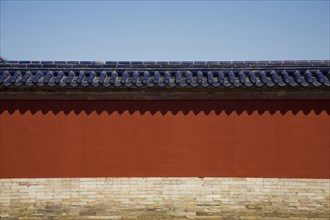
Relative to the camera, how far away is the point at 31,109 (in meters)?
6.04

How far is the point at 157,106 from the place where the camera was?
6059 millimetres

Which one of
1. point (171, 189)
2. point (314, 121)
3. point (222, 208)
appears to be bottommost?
point (222, 208)

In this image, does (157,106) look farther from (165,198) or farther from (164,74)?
(165,198)

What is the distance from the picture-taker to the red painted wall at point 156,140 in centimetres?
602

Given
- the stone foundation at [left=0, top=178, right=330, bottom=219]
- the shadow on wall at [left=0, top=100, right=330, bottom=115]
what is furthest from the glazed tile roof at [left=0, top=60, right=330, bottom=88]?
the stone foundation at [left=0, top=178, right=330, bottom=219]

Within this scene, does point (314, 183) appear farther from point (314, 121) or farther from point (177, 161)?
point (177, 161)

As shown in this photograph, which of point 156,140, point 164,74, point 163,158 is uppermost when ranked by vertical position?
point 164,74

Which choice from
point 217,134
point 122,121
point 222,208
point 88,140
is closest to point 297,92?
point 217,134

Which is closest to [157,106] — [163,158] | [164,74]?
[164,74]

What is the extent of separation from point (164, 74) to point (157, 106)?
708mm

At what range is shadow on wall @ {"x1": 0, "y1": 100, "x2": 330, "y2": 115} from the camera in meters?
5.99

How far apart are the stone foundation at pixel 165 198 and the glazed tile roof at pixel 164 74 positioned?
2064 millimetres

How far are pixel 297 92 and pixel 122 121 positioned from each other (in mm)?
3758

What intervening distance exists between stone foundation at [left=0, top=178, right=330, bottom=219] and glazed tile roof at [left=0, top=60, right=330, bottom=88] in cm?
206
